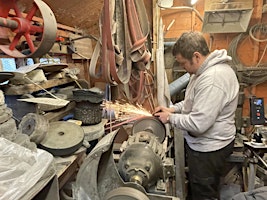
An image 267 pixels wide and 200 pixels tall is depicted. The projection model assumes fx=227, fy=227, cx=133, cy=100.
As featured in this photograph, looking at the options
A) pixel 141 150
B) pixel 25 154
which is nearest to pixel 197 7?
pixel 141 150

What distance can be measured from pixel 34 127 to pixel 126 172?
515 millimetres

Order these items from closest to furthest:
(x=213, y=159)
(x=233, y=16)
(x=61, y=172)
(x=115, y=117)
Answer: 1. (x=61, y=172)
2. (x=213, y=159)
3. (x=115, y=117)
4. (x=233, y=16)

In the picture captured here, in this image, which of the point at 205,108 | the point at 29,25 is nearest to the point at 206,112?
the point at 205,108

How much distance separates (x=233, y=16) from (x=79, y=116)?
2283 millimetres

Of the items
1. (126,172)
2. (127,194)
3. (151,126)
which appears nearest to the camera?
(127,194)

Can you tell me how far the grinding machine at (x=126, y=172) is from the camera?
98 centimetres

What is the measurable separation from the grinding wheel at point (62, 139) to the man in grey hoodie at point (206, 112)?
0.76m

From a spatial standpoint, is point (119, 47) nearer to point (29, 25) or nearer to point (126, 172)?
point (29, 25)

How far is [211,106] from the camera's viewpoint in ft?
5.26

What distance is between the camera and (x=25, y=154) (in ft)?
2.44

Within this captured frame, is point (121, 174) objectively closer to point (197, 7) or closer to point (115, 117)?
point (115, 117)

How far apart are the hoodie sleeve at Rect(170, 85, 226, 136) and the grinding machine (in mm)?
419

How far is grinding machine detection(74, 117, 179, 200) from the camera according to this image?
98cm

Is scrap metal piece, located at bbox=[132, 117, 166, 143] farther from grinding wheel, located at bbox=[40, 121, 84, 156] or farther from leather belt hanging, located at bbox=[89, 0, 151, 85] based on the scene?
grinding wheel, located at bbox=[40, 121, 84, 156]
